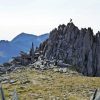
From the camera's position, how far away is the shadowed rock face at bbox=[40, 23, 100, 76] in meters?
101

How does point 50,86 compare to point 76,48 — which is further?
point 76,48

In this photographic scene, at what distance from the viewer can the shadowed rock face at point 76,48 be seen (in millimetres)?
101194

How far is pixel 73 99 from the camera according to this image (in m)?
58.7

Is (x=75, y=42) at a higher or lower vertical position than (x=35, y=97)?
higher

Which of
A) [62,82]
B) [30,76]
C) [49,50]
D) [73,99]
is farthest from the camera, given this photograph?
[49,50]

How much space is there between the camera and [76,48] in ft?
347

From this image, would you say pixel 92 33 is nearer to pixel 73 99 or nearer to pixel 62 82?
pixel 62 82

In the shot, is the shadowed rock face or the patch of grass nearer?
the patch of grass

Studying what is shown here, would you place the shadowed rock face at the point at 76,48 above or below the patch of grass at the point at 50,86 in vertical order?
above

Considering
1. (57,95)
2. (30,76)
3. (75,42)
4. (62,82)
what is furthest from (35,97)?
(75,42)

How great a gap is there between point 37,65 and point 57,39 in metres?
18.1

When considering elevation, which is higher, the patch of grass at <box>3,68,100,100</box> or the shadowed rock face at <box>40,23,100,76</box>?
the shadowed rock face at <box>40,23,100,76</box>

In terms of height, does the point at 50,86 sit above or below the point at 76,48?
below

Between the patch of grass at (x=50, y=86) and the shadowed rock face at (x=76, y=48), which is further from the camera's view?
the shadowed rock face at (x=76, y=48)
